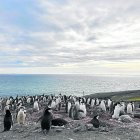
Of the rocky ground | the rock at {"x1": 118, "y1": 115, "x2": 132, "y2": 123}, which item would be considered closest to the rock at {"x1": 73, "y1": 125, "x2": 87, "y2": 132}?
the rocky ground

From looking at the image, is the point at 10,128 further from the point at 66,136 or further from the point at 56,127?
the point at 66,136

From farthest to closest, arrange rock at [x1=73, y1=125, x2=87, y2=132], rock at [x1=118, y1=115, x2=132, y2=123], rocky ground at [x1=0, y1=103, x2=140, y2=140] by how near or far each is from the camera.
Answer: rock at [x1=118, y1=115, x2=132, y2=123] → rock at [x1=73, y1=125, x2=87, y2=132] → rocky ground at [x1=0, y1=103, x2=140, y2=140]

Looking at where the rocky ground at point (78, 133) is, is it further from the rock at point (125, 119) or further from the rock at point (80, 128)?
the rock at point (125, 119)

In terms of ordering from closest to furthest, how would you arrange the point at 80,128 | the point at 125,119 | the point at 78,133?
1. the point at 78,133
2. the point at 80,128
3. the point at 125,119

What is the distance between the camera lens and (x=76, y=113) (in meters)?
24.0

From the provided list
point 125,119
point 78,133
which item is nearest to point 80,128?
point 78,133

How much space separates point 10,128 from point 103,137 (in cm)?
663

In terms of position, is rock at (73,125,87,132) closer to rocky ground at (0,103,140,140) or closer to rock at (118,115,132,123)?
rocky ground at (0,103,140,140)

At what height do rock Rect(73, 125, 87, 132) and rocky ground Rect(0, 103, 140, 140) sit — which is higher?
rock Rect(73, 125, 87, 132)

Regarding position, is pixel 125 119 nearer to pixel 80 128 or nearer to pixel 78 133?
pixel 80 128

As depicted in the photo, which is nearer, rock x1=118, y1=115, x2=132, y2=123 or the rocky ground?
the rocky ground

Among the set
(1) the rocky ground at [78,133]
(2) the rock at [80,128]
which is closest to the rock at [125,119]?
(1) the rocky ground at [78,133]

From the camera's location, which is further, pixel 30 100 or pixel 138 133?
pixel 30 100

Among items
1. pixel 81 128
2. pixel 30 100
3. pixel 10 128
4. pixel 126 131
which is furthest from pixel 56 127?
pixel 30 100
